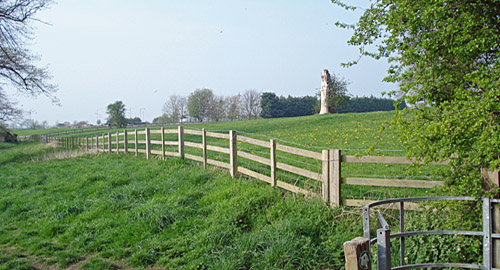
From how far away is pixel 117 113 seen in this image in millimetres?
53938

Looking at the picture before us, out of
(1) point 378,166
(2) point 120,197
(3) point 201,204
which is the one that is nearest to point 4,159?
(2) point 120,197

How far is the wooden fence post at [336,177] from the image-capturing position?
6.55 meters

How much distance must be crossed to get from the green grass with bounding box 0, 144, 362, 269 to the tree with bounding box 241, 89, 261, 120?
1998 inches

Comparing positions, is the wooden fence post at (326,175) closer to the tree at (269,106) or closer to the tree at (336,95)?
the tree at (336,95)

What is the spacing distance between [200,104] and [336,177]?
53430 mm

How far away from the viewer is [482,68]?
4.18 m

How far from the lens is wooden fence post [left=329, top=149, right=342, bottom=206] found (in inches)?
258

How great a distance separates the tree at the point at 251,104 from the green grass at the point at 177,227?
166 feet

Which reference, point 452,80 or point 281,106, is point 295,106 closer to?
point 281,106

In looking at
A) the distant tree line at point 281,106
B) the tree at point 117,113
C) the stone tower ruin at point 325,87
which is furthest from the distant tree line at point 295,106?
the stone tower ruin at point 325,87

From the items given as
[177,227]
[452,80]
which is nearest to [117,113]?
[177,227]

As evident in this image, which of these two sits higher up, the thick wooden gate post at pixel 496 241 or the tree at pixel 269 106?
the tree at pixel 269 106

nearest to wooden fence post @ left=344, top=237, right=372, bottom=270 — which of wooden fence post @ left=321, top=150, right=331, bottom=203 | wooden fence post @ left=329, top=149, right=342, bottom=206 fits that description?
wooden fence post @ left=329, top=149, right=342, bottom=206

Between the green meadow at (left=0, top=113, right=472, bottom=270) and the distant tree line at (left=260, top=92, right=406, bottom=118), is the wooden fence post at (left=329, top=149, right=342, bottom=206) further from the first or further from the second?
the distant tree line at (left=260, top=92, right=406, bottom=118)
